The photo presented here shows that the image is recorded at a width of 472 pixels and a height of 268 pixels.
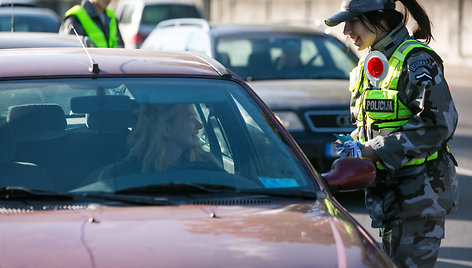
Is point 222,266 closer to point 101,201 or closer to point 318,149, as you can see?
point 101,201

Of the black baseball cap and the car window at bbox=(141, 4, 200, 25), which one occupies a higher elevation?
the black baseball cap

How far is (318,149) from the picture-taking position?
808 centimetres

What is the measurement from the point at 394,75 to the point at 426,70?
0.51 ft

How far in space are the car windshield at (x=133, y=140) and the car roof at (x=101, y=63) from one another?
0.05m

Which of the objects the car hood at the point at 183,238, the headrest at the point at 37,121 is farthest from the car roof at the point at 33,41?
the car hood at the point at 183,238

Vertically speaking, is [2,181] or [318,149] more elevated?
[2,181]

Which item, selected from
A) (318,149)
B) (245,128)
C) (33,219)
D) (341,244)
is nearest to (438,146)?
(245,128)

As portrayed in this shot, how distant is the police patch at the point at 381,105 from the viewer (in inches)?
169

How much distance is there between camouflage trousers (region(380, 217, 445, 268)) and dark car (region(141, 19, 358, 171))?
3630 mm

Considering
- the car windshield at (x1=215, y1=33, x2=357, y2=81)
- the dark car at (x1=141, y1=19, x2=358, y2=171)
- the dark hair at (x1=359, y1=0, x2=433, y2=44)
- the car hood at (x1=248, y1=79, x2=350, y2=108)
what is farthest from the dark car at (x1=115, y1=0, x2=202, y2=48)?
the dark hair at (x1=359, y1=0, x2=433, y2=44)

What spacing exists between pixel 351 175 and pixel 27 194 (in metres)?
1.26

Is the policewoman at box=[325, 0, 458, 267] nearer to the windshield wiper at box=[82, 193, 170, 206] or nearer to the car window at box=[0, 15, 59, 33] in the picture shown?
the windshield wiper at box=[82, 193, 170, 206]

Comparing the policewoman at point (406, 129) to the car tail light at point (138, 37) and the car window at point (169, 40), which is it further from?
the car tail light at point (138, 37)

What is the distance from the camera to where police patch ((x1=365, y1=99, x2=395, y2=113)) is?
4291mm
